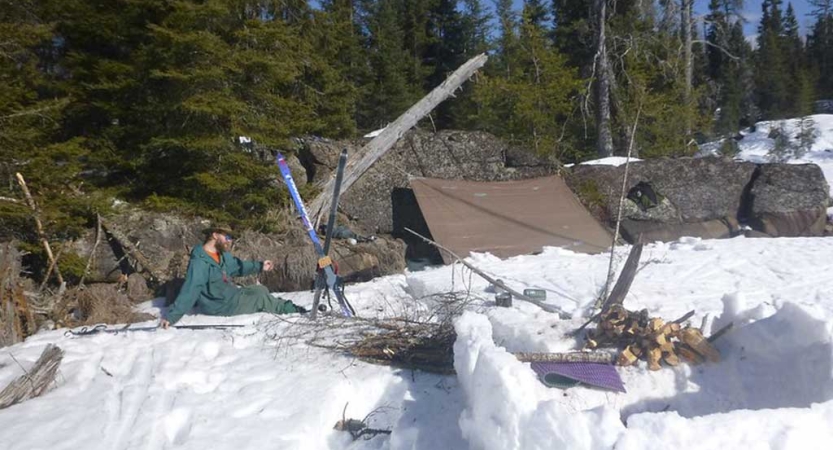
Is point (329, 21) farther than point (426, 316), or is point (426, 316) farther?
point (329, 21)

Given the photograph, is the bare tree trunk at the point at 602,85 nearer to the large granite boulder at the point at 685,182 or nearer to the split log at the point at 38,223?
the large granite boulder at the point at 685,182

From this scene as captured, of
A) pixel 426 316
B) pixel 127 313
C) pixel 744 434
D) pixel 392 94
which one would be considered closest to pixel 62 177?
A: pixel 127 313

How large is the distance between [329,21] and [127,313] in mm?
11083

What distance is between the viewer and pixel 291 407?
12.0 feet

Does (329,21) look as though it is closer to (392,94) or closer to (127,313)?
(392,94)

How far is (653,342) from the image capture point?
13.2ft

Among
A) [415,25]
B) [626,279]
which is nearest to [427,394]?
[626,279]

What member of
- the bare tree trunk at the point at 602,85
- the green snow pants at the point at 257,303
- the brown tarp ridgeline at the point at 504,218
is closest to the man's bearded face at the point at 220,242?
the green snow pants at the point at 257,303

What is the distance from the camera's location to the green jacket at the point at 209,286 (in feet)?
17.9

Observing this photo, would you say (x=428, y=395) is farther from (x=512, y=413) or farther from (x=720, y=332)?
(x=720, y=332)

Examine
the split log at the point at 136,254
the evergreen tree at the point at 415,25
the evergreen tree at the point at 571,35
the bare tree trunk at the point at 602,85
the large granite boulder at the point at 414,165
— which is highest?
the evergreen tree at the point at 415,25

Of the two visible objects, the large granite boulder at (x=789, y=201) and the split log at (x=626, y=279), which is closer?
the split log at (x=626, y=279)

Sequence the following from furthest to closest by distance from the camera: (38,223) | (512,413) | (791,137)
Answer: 1. (791,137)
2. (38,223)
3. (512,413)

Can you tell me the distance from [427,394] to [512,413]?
1118mm
